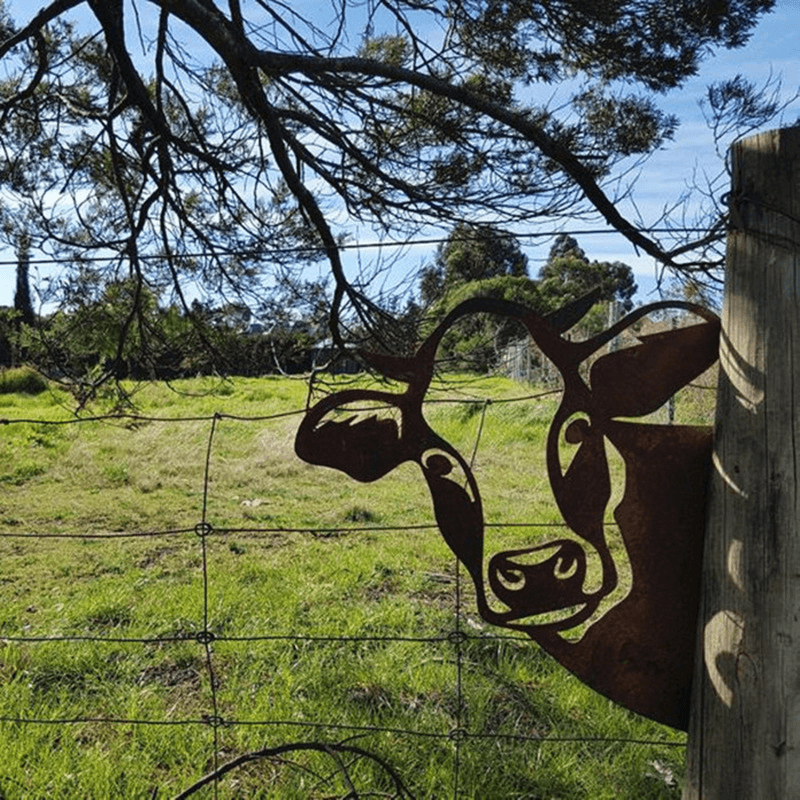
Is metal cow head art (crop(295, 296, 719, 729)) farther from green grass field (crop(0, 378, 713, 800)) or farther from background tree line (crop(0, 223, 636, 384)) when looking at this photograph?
background tree line (crop(0, 223, 636, 384))

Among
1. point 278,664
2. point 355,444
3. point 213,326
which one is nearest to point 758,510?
point 355,444

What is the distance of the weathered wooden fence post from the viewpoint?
98cm

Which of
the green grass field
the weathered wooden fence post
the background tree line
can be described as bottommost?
the green grass field

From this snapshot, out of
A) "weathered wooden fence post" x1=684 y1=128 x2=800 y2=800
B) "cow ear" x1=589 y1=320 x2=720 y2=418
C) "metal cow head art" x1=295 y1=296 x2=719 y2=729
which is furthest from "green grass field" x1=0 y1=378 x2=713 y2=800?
"cow ear" x1=589 y1=320 x2=720 y2=418

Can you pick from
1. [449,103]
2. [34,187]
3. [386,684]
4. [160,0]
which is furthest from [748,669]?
[34,187]

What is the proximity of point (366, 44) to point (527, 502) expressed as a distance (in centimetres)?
277

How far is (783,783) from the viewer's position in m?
0.98

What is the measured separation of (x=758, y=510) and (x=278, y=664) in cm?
176

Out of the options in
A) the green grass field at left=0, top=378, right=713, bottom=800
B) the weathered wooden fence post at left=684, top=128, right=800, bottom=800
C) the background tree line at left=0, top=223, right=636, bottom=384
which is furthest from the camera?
the background tree line at left=0, top=223, right=636, bottom=384

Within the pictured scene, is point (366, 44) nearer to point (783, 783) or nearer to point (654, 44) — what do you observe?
point (654, 44)

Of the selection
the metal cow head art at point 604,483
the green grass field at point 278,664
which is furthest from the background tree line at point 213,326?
the metal cow head art at point 604,483

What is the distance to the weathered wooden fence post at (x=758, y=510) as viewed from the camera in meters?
0.98

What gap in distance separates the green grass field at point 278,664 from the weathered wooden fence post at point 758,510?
30 cm

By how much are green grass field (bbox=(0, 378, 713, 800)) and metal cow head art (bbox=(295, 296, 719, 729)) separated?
6.6 inches
